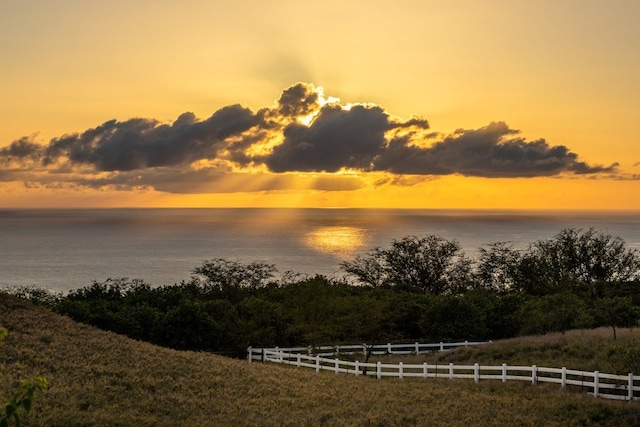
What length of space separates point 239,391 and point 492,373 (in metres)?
14.0

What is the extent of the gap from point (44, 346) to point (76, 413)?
32.7 feet

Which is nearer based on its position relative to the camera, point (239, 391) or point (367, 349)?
point (239, 391)

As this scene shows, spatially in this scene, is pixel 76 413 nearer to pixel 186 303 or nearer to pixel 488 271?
pixel 186 303

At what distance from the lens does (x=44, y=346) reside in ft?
111

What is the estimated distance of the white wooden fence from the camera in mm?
28438

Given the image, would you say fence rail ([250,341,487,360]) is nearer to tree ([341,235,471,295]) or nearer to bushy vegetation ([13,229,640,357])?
bushy vegetation ([13,229,640,357])

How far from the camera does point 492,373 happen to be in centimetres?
3491

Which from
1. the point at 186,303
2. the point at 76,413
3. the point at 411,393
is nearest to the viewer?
the point at 76,413

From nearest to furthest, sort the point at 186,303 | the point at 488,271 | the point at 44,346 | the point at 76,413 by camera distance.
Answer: the point at 76,413, the point at 44,346, the point at 186,303, the point at 488,271

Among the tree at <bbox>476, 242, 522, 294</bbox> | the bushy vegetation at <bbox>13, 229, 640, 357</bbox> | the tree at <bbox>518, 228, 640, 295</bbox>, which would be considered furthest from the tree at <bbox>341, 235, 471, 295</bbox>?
the bushy vegetation at <bbox>13, 229, 640, 357</bbox>

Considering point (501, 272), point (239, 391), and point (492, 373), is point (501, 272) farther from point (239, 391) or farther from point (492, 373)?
point (239, 391)

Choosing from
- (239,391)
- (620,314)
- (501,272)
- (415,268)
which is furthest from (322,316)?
(501,272)

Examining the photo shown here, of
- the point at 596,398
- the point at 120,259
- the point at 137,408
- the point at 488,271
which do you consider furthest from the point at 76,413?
the point at 120,259

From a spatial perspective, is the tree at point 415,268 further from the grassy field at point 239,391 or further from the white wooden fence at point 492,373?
the grassy field at point 239,391
